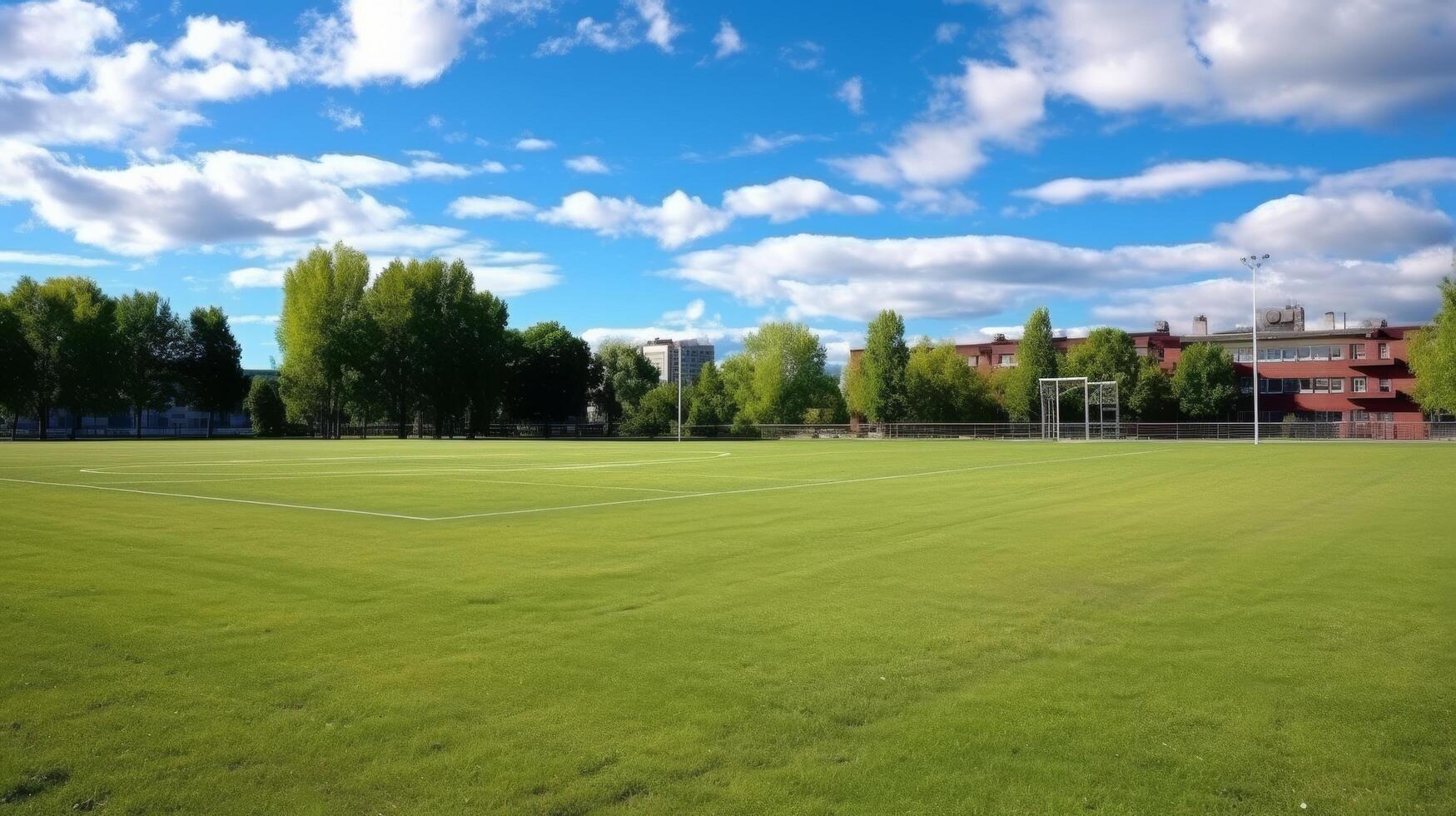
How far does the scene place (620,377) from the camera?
119 metres

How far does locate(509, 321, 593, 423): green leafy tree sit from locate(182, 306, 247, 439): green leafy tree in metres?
29.3

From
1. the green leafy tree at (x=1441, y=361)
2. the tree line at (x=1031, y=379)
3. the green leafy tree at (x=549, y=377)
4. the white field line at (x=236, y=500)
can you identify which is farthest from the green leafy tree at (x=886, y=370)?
the white field line at (x=236, y=500)

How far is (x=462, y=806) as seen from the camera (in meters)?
4.29

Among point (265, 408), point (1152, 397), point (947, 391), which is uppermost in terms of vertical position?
point (947, 391)

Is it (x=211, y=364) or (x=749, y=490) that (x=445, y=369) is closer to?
(x=211, y=364)

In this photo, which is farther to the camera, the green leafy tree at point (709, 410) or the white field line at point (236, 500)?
the green leafy tree at point (709, 410)

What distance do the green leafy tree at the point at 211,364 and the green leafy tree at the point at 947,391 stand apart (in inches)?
2780

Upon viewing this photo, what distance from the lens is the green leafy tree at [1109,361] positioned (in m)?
90.2

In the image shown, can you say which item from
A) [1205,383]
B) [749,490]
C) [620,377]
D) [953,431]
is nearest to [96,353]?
[620,377]

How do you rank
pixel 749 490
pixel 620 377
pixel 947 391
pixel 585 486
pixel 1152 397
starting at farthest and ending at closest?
pixel 620 377 → pixel 947 391 → pixel 1152 397 → pixel 585 486 → pixel 749 490

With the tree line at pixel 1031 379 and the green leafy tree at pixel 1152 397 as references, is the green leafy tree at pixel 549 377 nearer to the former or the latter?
the tree line at pixel 1031 379

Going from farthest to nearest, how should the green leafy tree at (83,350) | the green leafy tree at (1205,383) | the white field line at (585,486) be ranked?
1. the green leafy tree at (1205,383)
2. the green leafy tree at (83,350)
3. the white field line at (585,486)

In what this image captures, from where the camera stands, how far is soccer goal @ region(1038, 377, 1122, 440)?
71.8 m

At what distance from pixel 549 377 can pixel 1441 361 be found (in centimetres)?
7970
